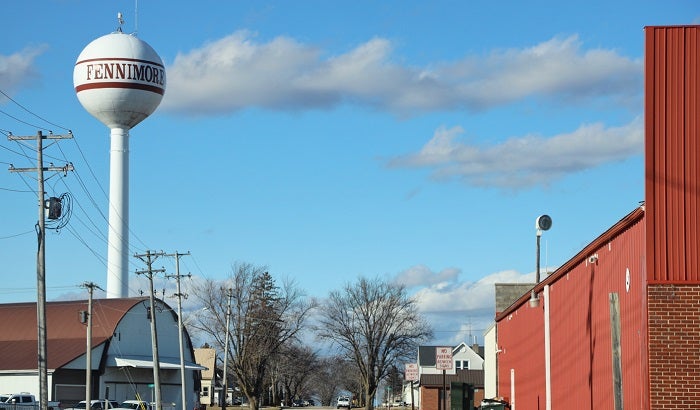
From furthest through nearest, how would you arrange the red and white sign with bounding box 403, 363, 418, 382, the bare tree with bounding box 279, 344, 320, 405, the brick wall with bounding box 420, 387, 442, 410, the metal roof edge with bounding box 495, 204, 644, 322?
the bare tree with bounding box 279, 344, 320, 405 → the brick wall with bounding box 420, 387, 442, 410 → the red and white sign with bounding box 403, 363, 418, 382 → the metal roof edge with bounding box 495, 204, 644, 322

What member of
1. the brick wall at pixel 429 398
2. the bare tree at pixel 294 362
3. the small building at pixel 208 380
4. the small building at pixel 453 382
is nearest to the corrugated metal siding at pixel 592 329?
the small building at pixel 453 382

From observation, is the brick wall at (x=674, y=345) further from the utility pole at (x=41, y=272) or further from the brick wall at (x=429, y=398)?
the brick wall at (x=429, y=398)

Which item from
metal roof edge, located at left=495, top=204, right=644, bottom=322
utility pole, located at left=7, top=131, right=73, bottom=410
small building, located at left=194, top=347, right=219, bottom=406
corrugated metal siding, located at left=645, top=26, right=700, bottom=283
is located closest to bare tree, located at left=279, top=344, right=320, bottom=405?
small building, located at left=194, top=347, right=219, bottom=406

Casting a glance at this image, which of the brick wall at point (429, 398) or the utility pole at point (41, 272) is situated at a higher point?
the utility pole at point (41, 272)

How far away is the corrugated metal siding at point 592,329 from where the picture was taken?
63.6ft

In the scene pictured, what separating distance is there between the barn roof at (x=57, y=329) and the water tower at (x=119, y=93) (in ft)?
14.4

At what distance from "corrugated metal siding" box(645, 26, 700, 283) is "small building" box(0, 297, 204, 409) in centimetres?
5433

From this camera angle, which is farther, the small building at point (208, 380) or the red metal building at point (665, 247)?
the small building at point (208, 380)

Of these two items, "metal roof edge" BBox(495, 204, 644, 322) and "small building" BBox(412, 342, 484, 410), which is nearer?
"metal roof edge" BBox(495, 204, 644, 322)

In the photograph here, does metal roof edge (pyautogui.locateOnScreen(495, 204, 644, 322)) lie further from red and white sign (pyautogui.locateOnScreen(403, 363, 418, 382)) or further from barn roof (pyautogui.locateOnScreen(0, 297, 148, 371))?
barn roof (pyautogui.locateOnScreen(0, 297, 148, 371))

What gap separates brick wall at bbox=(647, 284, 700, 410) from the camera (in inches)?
709

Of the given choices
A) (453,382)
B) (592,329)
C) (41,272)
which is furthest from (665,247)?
(41,272)

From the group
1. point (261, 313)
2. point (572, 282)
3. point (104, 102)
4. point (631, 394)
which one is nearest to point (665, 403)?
point (631, 394)

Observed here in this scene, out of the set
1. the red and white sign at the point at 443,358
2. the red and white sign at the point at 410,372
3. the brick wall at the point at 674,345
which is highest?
the brick wall at the point at 674,345
